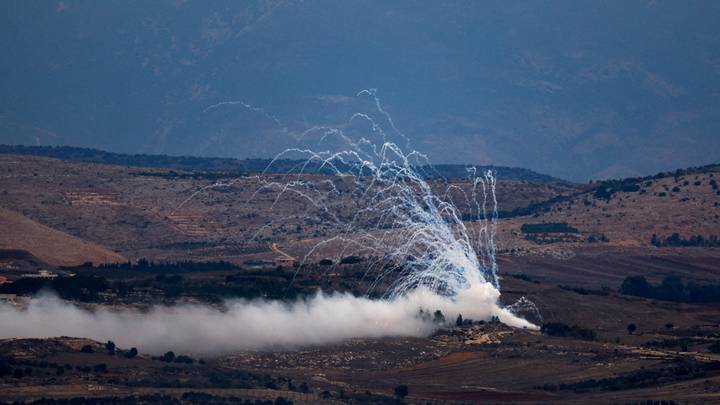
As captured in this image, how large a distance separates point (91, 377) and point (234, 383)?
872 cm

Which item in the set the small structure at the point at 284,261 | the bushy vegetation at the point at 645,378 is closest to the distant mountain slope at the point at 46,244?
the small structure at the point at 284,261

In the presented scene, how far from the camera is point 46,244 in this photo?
188 m

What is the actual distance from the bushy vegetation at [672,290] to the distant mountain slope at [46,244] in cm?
5595

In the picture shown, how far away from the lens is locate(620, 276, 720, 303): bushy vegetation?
174625 millimetres

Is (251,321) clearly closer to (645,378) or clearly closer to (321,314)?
(321,314)

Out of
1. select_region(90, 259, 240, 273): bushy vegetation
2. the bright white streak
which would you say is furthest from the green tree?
select_region(90, 259, 240, 273): bushy vegetation

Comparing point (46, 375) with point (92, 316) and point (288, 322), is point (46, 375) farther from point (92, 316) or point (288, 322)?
point (288, 322)

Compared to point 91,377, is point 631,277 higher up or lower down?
higher up

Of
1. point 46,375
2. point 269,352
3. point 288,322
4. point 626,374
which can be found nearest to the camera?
point 46,375

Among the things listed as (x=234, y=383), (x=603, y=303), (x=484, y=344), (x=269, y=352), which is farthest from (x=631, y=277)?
(x=234, y=383)

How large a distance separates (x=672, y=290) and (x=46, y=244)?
216 feet

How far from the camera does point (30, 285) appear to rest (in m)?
138

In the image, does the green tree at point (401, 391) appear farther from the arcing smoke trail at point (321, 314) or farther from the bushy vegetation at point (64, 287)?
the bushy vegetation at point (64, 287)

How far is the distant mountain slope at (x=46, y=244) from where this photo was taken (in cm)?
18088
